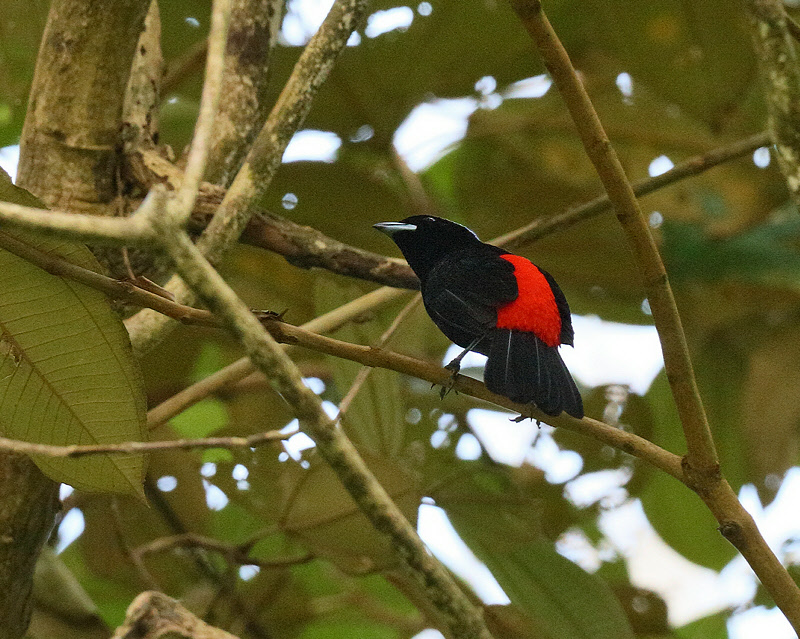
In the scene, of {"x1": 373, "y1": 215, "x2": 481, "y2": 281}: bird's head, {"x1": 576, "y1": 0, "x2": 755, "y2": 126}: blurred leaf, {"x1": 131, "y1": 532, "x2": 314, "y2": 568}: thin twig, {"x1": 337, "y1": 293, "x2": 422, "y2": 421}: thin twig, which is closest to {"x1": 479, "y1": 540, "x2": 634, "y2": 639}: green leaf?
{"x1": 131, "y1": 532, "x2": 314, "y2": 568}: thin twig

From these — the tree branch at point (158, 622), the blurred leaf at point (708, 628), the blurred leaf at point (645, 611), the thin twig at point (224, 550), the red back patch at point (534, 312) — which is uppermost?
the red back patch at point (534, 312)

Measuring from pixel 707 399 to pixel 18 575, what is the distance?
2855mm

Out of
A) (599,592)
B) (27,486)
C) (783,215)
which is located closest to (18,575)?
(27,486)

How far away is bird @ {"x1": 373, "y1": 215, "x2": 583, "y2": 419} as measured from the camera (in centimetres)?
223

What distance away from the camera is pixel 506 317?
267 cm

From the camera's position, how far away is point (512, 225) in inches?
154

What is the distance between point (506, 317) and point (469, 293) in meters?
0.15

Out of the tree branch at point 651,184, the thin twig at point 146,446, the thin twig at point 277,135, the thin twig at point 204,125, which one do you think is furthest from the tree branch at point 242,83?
the thin twig at point 146,446

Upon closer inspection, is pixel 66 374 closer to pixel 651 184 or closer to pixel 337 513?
pixel 337 513

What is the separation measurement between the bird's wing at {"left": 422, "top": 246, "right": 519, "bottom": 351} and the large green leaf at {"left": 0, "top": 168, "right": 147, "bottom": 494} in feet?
3.82

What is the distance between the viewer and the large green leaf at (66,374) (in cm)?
168

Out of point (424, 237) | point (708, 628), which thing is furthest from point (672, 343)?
point (708, 628)

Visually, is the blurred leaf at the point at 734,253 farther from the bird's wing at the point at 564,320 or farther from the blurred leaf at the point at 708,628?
the blurred leaf at the point at 708,628

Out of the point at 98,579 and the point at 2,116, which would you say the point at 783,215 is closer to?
the point at 98,579
